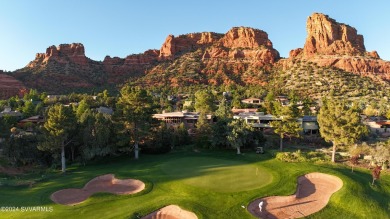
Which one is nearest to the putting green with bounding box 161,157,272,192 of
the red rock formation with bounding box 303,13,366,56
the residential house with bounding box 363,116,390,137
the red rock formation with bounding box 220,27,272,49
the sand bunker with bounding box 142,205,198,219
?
the sand bunker with bounding box 142,205,198,219

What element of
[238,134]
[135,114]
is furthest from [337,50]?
[135,114]

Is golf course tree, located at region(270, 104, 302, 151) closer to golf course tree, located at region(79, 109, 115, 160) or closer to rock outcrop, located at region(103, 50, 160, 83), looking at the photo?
golf course tree, located at region(79, 109, 115, 160)

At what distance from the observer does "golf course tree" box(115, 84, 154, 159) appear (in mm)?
41062

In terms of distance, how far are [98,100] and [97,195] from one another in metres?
66.2

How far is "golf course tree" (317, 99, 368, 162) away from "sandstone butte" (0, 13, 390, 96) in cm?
10246

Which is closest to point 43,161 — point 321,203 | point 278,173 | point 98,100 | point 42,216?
point 42,216

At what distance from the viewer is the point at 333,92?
328 feet

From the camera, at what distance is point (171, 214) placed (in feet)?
68.7

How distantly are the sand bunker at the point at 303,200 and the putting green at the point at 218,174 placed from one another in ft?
8.25

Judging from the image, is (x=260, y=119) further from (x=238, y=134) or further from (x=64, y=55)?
(x=64, y=55)

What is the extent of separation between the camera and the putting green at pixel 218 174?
25.4 metres

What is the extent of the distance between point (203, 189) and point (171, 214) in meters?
4.41

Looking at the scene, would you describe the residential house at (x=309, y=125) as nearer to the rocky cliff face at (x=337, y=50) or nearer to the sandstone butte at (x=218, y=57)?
the rocky cliff face at (x=337, y=50)

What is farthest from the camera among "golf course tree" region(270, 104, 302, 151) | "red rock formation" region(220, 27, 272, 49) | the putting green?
"red rock formation" region(220, 27, 272, 49)
